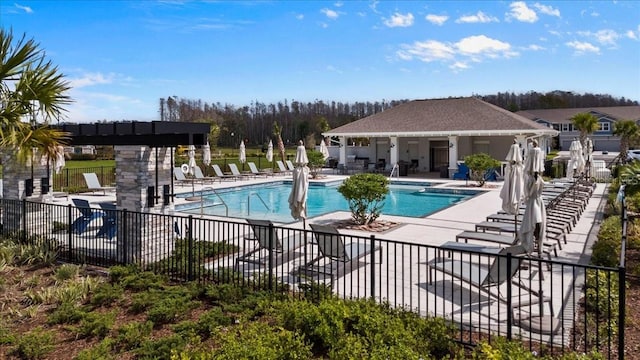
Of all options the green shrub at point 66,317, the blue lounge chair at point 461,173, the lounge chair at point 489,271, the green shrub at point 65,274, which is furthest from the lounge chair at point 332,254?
the blue lounge chair at point 461,173

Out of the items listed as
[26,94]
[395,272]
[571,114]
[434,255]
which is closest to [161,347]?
[395,272]

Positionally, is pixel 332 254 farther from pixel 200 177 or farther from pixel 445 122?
pixel 445 122

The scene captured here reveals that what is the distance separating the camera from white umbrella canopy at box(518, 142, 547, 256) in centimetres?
651

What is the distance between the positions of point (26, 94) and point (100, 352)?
5033 millimetres

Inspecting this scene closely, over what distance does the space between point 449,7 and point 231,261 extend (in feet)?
38.5

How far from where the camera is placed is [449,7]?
1548cm

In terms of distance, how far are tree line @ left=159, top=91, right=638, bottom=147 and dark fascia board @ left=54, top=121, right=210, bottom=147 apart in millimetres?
43710

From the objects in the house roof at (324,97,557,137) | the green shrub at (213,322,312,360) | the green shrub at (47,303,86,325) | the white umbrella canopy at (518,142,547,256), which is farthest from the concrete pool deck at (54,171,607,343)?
the house roof at (324,97,557,137)

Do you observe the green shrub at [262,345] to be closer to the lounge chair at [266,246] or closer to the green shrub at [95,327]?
the green shrub at [95,327]

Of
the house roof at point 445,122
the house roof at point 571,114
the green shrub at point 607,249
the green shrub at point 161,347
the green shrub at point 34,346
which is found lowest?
the green shrub at point 34,346

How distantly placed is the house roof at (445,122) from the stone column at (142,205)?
828 inches

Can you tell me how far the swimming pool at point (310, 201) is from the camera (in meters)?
15.4

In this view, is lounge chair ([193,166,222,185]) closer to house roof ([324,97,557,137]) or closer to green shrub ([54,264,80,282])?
house roof ([324,97,557,137])

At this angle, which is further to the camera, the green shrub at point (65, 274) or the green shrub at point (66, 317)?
the green shrub at point (65, 274)
